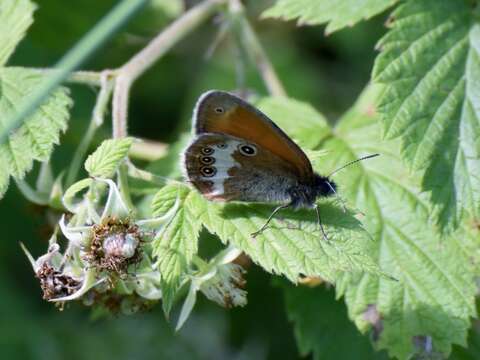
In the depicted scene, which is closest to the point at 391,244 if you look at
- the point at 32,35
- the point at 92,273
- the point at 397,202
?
the point at 397,202

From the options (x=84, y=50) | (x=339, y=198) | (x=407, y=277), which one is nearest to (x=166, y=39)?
(x=339, y=198)

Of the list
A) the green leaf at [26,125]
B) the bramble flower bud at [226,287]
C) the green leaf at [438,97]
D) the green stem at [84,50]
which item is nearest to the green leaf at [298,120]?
the green leaf at [438,97]

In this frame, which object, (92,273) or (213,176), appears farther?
(213,176)

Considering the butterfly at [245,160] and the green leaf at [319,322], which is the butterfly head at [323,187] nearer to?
the butterfly at [245,160]

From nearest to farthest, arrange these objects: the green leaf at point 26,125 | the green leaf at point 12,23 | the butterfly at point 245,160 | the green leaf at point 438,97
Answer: the butterfly at point 245,160 < the green leaf at point 26,125 < the green leaf at point 438,97 < the green leaf at point 12,23

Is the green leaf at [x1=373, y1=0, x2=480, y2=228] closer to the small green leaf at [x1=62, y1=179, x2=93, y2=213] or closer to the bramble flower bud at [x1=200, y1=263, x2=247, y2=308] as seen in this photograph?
the bramble flower bud at [x1=200, y1=263, x2=247, y2=308]

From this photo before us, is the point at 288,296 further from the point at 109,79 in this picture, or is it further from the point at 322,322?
the point at 109,79

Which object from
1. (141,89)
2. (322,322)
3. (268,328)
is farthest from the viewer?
(141,89)
